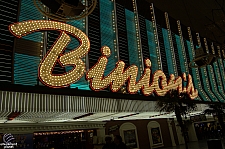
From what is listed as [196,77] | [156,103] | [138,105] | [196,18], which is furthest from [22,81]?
[196,18]

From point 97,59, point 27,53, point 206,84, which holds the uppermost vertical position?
point 97,59

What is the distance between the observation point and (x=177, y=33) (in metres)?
17.0

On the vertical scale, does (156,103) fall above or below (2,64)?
below

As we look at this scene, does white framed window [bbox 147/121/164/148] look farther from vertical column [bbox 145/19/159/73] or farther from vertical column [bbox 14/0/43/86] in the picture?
vertical column [bbox 14/0/43/86]

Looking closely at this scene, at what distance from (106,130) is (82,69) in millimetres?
8292

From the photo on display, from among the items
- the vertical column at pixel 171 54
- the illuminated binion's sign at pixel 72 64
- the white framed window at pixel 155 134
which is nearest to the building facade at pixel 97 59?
the vertical column at pixel 171 54

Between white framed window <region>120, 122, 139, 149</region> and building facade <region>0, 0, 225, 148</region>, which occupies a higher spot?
building facade <region>0, 0, 225, 148</region>

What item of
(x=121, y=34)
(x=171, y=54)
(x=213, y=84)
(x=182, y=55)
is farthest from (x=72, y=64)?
(x=213, y=84)

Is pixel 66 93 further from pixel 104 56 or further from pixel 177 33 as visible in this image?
pixel 177 33

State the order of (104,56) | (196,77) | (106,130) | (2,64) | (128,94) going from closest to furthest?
(2,64) < (104,56) < (128,94) < (106,130) < (196,77)

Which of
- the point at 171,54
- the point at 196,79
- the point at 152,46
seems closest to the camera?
the point at 152,46

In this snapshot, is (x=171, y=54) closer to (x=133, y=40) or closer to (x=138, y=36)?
(x=138, y=36)

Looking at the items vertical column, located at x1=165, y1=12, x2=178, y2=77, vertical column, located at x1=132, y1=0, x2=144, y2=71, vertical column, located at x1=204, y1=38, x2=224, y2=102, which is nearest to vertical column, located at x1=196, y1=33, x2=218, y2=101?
vertical column, located at x1=204, y1=38, x2=224, y2=102

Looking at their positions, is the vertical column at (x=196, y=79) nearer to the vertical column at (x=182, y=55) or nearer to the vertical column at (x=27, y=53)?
the vertical column at (x=182, y=55)
